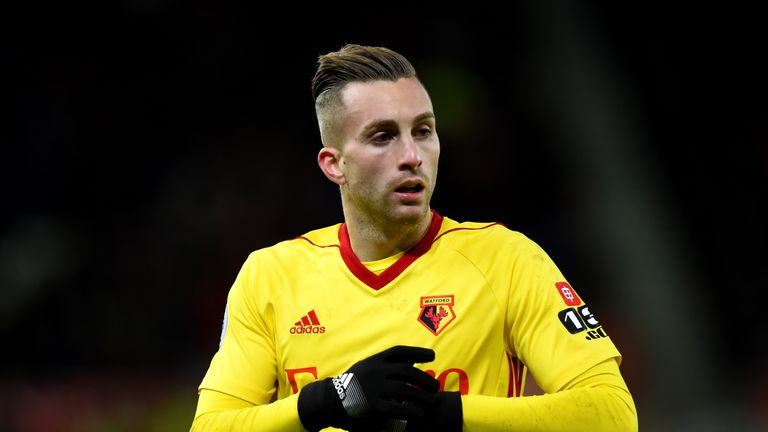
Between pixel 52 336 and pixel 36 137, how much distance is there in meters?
2.28

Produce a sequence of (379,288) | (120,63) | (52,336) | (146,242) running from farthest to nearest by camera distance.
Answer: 1. (120,63)
2. (146,242)
3. (52,336)
4. (379,288)

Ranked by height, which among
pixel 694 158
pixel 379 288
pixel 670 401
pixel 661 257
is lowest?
pixel 670 401

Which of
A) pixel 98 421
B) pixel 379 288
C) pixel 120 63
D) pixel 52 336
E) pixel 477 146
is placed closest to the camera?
pixel 379 288

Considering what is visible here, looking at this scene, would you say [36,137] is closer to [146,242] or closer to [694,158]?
[146,242]

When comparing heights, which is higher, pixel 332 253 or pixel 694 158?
pixel 332 253

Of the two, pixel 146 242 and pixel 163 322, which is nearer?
pixel 163 322

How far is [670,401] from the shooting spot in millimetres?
9055

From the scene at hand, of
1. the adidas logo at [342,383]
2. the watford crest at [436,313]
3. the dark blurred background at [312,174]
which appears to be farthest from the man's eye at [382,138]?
the dark blurred background at [312,174]

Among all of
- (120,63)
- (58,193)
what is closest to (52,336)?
(58,193)

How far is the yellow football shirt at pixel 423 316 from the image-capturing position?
3.27 meters

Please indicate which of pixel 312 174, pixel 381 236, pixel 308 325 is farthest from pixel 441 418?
pixel 312 174

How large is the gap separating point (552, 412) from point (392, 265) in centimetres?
79

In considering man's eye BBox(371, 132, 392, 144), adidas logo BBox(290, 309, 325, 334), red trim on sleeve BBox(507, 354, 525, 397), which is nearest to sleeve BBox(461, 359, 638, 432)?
red trim on sleeve BBox(507, 354, 525, 397)

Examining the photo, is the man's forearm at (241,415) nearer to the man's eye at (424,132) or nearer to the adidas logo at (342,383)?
the adidas logo at (342,383)
